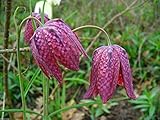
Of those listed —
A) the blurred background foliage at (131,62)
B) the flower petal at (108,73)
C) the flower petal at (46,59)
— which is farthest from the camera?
the blurred background foliage at (131,62)

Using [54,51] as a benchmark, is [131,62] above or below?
below

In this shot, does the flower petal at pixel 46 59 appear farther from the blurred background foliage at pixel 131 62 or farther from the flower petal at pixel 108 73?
the blurred background foliage at pixel 131 62

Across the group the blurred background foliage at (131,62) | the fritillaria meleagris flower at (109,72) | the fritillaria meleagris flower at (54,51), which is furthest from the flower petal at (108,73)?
the blurred background foliage at (131,62)

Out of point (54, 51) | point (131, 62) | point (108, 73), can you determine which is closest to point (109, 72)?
point (108, 73)

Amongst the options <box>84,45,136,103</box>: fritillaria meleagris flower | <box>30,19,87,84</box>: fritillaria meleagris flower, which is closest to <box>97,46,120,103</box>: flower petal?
<box>84,45,136,103</box>: fritillaria meleagris flower

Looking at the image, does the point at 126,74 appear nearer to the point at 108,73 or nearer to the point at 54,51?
the point at 108,73

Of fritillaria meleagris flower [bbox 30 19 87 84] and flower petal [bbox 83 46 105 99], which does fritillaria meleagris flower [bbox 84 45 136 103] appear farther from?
fritillaria meleagris flower [bbox 30 19 87 84]
